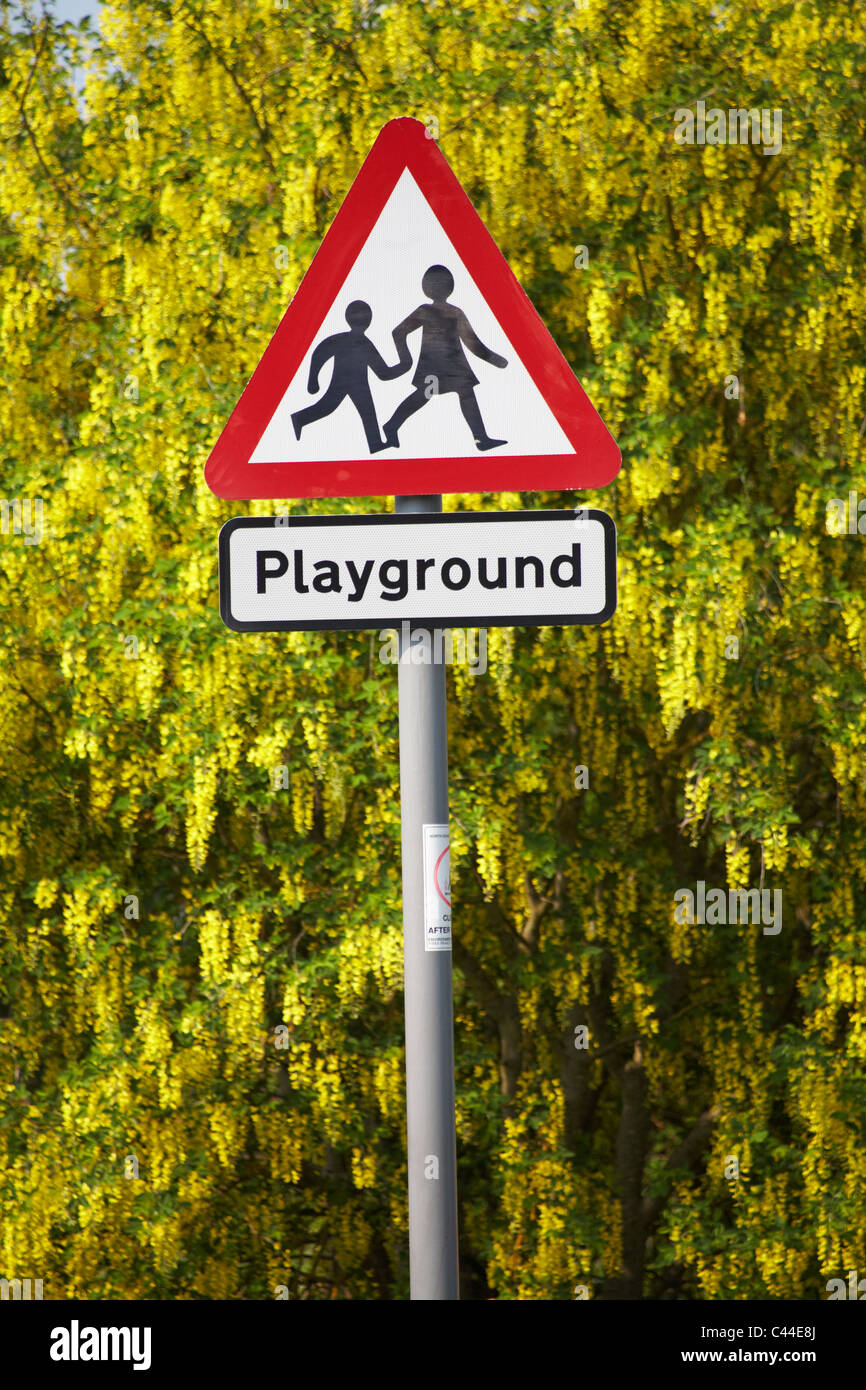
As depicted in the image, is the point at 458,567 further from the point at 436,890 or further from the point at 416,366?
the point at 436,890

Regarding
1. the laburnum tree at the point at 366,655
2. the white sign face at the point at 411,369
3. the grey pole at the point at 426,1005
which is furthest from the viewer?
the laburnum tree at the point at 366,655

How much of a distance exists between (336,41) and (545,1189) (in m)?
4.57

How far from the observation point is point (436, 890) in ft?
6.07

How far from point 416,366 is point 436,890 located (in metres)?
0.76

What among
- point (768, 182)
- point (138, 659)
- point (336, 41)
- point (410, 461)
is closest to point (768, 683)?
point (768, 182)

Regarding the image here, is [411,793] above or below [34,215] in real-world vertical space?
below

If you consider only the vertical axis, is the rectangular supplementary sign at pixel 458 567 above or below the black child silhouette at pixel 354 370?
below

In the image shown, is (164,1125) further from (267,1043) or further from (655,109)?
(655,109)

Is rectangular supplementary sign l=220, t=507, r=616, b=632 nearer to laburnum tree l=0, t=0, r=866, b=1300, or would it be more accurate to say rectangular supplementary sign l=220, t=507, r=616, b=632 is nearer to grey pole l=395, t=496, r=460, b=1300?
grey pole l=395, t=496, r=460, b=1300

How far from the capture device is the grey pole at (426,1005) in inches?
70.3

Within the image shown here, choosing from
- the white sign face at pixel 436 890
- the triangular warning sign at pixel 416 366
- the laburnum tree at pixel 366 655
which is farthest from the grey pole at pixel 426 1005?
the laburnum tree at pixel 366 655

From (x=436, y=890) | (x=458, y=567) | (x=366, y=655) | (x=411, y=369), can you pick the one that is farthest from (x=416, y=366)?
(x=366, y=655)

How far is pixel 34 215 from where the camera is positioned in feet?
17.0

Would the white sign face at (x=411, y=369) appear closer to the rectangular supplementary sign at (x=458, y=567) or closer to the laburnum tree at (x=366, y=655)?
the rectangular supplementary sign at (x=458, y=567)
